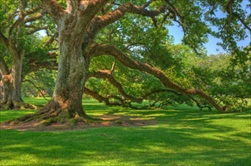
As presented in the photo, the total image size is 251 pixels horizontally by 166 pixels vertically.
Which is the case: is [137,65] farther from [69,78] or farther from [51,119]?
[51,119]

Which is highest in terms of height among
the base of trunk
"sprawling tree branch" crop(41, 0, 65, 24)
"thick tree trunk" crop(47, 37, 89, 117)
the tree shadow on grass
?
"sprawling tree branch" crop(41, 0, 65, 24)

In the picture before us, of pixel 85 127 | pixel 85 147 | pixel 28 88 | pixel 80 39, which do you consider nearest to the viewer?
pixel 85 147

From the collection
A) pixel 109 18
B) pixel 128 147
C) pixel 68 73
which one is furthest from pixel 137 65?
pixel 128 147

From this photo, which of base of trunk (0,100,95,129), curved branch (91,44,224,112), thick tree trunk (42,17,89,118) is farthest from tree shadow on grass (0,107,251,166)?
curved branch (91,44,224,112)

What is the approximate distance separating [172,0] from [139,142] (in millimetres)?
10966

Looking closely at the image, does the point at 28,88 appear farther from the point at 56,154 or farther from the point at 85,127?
the point at 56,154

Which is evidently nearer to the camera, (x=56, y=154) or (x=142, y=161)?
(x=142, y=161)

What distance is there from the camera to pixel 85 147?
888 centimetres

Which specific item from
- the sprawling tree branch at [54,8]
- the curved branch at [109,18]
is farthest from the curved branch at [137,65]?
the sprawling tree branch at [54,8]

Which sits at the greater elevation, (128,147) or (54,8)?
(54,8)

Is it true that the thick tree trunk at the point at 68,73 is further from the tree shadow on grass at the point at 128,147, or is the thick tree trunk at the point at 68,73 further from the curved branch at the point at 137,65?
the tree shadow on grass at the point at 128,147

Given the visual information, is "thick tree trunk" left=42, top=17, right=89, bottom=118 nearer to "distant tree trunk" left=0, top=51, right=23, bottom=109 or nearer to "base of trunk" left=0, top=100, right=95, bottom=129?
"base of trunk" left=0, top=100, right=95, bottom=129

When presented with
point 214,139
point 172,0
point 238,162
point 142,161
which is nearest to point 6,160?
point 142,161

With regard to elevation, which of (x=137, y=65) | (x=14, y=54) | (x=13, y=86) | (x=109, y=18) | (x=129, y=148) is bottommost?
(x=129, y=148)
